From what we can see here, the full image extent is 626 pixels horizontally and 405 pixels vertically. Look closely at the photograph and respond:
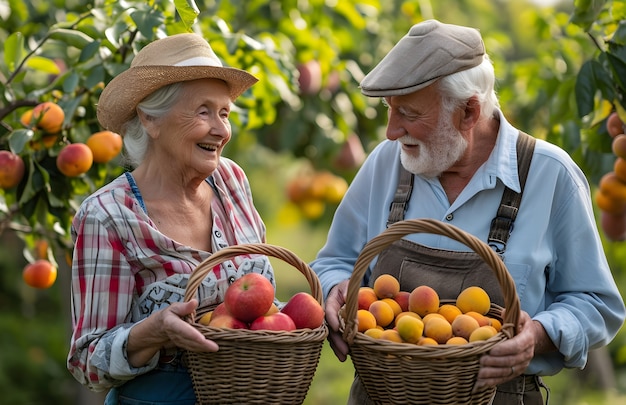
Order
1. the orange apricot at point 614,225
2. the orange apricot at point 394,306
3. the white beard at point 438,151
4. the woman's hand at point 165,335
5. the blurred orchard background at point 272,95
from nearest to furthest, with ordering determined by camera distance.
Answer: the woman's hand at point 165,335, the orange apricot at point 394,306, the white beard at point 438,151, the blurred orchard background at point 272,95, the orange apricot at point 614,225

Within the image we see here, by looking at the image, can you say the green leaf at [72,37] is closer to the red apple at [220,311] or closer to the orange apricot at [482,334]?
the red apple at [220,311]

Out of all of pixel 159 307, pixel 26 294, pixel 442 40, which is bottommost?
pixel 26 294

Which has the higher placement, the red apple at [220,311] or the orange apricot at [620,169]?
the orange apricot at [620,169]

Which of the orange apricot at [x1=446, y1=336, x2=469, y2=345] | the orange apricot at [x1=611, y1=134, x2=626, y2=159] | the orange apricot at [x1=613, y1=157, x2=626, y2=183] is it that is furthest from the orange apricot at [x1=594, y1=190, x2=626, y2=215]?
the orange apricot at [x1=446, y1=336, x2=469, y2=345]

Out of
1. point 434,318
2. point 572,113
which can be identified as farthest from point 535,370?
point 572,113

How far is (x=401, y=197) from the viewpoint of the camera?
2.79 m

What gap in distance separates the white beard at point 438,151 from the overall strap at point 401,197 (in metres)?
0.08

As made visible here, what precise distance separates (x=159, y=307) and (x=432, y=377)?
0.75 metres

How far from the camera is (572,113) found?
4.04 meters

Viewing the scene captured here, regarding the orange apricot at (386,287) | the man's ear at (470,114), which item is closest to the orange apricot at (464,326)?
the orange apricot at (386,287)

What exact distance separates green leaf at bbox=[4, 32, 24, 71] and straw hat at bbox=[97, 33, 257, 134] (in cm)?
75

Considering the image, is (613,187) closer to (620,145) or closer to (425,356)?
(620,145)

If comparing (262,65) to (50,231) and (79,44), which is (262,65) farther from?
(50,231)

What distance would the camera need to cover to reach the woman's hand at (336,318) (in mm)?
2486
